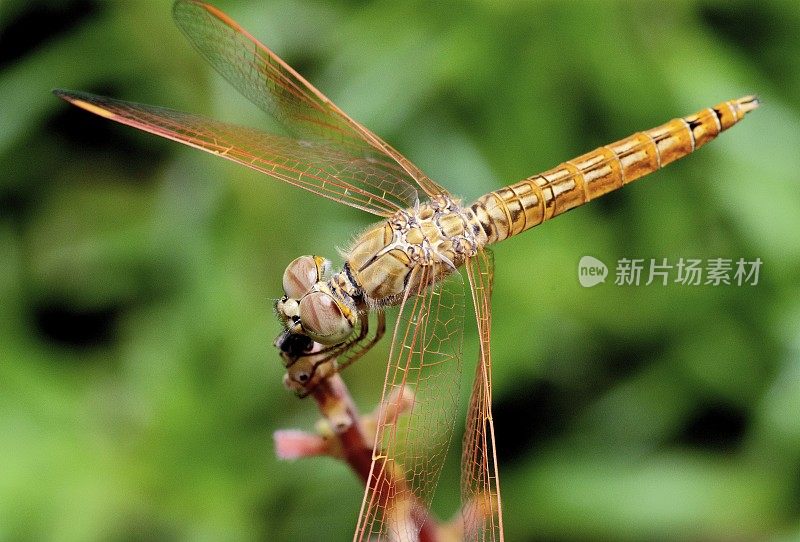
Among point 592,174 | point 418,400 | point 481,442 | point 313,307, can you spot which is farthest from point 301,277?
point 592,174

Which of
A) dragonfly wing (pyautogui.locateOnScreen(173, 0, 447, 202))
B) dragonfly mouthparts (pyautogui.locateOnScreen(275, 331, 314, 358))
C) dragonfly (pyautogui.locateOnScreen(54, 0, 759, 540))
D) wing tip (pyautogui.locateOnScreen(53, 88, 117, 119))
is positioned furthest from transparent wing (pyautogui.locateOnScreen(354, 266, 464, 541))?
wing tip (pyautogui.locateOnScreen(53, 88, 117, 119))

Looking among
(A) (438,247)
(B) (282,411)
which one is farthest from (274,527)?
(A) (438,247)

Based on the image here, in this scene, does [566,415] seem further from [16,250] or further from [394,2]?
[16,250]

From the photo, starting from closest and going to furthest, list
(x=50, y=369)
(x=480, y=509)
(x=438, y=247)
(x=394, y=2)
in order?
(x=480, y=509)
(x=438, y=247)
(x=50, y=369)
(x=394, y=2)

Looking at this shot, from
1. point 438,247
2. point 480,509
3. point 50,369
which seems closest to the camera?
point 480,509

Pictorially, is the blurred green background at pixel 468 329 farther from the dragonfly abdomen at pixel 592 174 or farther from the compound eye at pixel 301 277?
the compound eye at pixel 301 277

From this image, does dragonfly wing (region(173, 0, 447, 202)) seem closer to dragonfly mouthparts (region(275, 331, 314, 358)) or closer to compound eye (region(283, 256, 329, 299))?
compound eye (region(283, 256, 329, 299))

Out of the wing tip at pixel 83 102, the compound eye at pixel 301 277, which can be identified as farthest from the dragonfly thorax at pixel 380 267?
the wing tip at pixel 83 102
